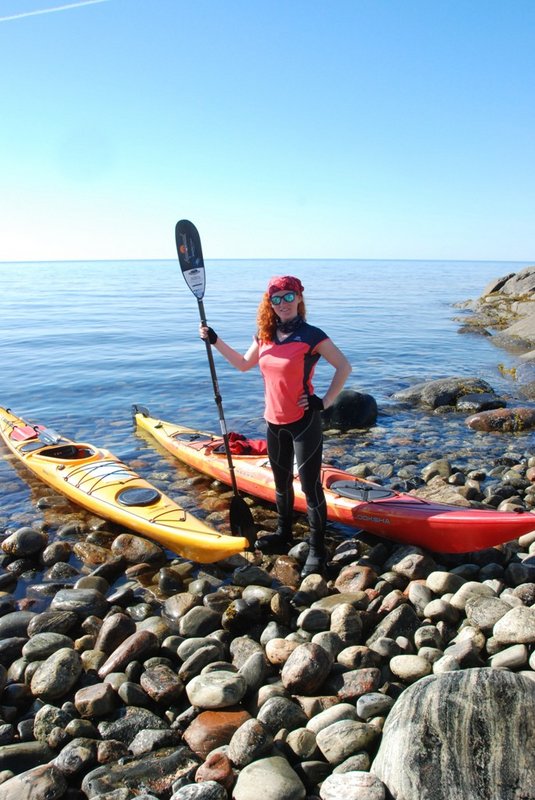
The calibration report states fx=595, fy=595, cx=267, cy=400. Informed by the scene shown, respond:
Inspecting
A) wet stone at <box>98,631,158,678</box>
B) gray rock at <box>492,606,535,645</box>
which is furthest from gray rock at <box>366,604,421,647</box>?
wet stone at <box>98,631,158,678</box>

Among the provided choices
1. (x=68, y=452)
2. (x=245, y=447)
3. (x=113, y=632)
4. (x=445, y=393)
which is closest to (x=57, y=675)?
(x=113, y=632)

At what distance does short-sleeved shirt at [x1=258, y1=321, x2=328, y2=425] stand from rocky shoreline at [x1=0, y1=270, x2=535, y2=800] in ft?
4.64

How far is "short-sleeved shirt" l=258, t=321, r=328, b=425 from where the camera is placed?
462 centimetres

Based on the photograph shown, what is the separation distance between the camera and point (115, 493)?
6555 millimetres

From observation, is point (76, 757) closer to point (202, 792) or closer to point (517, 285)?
point (202, 792)

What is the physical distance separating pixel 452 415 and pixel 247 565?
681 cm

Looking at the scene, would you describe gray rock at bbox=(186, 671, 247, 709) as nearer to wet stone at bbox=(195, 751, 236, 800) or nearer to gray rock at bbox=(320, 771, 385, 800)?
wet stone at bbox=(195, 751, 236, 800)

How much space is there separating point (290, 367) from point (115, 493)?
9.67ft

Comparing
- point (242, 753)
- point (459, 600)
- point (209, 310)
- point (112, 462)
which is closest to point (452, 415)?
point (112, 462)

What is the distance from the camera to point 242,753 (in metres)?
2.91

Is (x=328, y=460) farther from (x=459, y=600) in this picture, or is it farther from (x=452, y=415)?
(x=459, y=600)

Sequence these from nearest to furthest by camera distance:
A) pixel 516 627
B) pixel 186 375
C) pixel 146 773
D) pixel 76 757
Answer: pixel 146 773 → pixel 76 757 → pixel 516 627 → pixel 186 375

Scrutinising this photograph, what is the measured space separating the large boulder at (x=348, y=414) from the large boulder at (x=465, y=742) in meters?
7.56

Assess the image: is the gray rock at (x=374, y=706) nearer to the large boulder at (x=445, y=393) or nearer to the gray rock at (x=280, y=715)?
the gray rock at (x=280, y=715)
